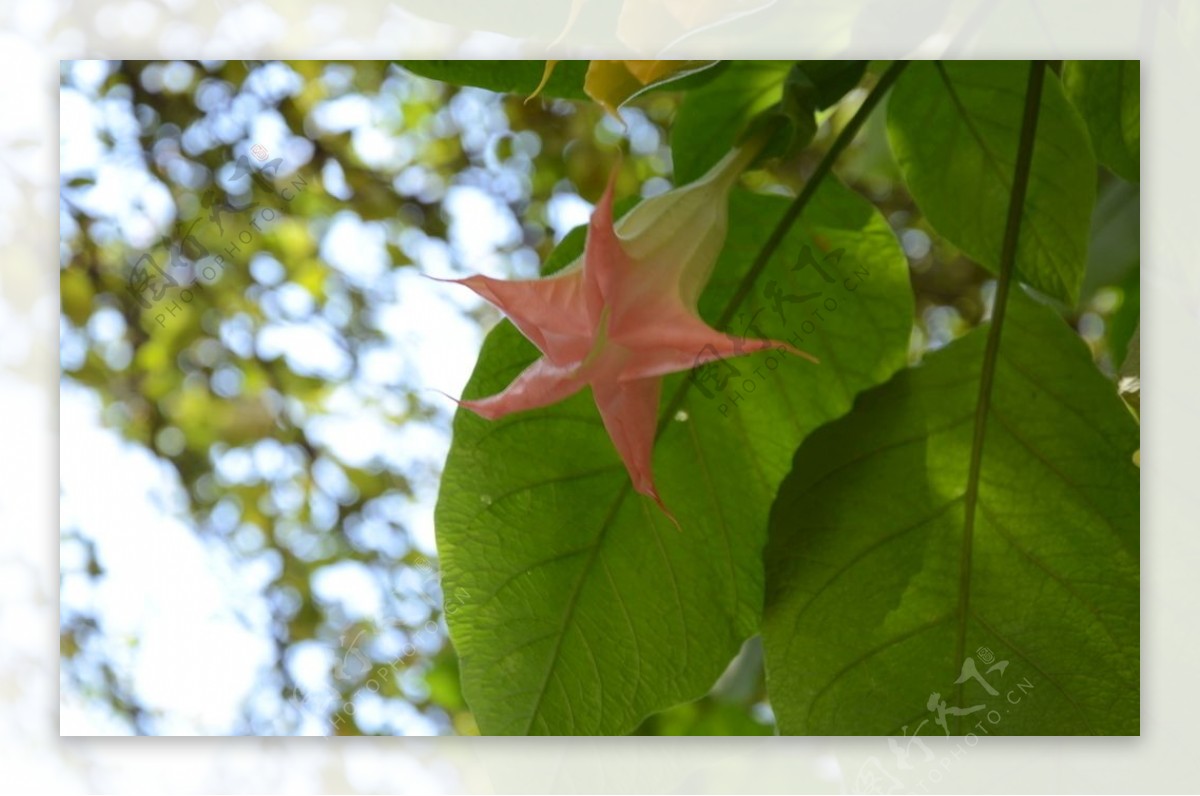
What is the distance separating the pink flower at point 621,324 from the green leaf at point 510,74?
0.30 feet

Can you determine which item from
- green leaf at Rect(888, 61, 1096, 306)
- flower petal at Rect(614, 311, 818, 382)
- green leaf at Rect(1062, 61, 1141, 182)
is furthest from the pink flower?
green leaf at Rect(1062, 61, 1141, 182)

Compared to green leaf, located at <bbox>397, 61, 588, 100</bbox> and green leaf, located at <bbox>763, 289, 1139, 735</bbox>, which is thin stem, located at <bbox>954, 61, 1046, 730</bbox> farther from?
green leaf, located at <bbox>397, 61, 588, 100</bbox>

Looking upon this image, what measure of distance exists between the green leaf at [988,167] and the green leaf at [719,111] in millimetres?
57

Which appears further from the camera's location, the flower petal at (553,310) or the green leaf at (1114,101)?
the green leaf at (1114,101)

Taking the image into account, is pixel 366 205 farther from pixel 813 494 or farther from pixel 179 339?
pixel 813 494

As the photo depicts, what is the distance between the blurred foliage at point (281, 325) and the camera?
63 centimetres

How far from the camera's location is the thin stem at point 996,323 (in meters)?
0.52

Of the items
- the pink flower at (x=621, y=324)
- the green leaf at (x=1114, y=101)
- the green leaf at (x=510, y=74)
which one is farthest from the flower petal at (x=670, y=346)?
the green leaf at (x=1114, y=101)

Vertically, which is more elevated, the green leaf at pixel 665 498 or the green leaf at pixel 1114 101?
the green leaf at pixel 1114 101

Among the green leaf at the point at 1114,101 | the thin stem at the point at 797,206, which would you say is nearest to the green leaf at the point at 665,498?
the thin stem at the point at 797,206

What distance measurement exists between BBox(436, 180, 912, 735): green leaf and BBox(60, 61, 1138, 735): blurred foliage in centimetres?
9

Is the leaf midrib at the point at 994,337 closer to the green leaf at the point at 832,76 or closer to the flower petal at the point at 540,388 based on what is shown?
the green leaf at the point at 832,76

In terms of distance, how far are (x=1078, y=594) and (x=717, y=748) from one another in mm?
184

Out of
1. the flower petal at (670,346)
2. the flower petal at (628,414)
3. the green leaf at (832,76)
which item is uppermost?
the green leaf at (832,76)
